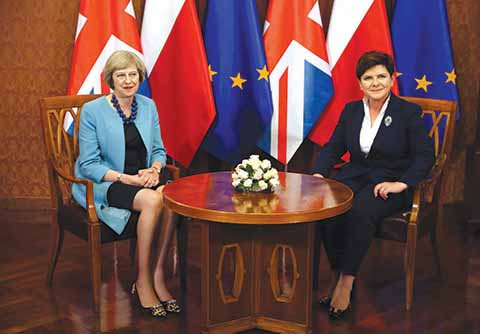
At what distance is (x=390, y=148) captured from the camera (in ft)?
11.6

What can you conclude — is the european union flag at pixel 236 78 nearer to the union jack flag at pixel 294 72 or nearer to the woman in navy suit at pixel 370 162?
the union jack flag at pixel 294 72

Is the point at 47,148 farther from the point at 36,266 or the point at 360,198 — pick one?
the point at 360,198

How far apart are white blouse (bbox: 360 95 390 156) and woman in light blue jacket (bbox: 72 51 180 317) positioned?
1.02 metres

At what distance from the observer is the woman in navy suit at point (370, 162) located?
3.36 metres

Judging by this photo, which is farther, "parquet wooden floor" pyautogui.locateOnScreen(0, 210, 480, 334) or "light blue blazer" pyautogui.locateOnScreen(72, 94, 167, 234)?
"light blue blazer" pyautogui.locateOnScreen(72, 94, 167, 234)

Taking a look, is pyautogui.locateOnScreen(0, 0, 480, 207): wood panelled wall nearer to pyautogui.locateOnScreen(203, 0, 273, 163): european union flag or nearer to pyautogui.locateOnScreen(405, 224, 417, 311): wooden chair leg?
pyautogui.locateOnScreen(203, 0, 273, 163): european union flag

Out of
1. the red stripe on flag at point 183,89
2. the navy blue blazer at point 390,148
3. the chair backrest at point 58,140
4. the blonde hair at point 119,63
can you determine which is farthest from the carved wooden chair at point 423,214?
the chair backrest at point 58,140

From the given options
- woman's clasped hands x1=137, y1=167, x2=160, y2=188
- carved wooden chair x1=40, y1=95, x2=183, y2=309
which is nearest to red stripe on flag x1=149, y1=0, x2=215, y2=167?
carved wooden chair x1=40, y1=95, x2=183, y2=309

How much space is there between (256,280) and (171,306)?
491mm

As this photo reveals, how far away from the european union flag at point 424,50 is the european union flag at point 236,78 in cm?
84

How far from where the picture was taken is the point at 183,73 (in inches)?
174

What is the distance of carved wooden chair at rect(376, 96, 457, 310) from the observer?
11.1ft

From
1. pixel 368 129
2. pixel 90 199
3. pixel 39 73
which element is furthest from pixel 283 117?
pixel 39 73

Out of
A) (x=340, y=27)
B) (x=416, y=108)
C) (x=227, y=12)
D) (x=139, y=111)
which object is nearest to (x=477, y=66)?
(x=340, y=27)
